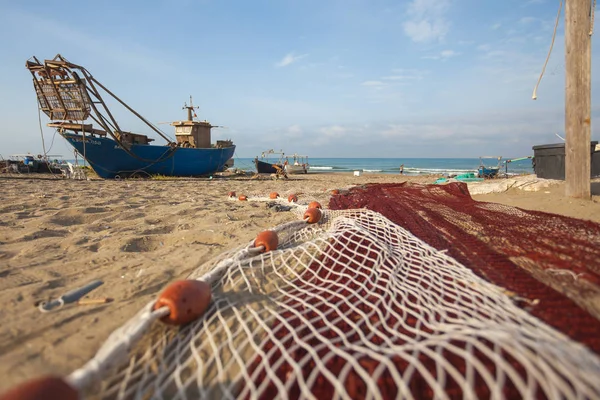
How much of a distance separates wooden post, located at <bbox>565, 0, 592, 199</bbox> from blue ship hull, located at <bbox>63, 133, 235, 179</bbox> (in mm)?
12957

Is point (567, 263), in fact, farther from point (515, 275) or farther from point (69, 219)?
point (69, 219)

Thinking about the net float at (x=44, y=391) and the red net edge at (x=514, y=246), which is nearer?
the net float at (x=44, y=391)

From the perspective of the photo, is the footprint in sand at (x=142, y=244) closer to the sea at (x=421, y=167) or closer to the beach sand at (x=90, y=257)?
the beach sand at (x=90, y=257)

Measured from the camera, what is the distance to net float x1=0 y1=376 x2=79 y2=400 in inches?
27.6

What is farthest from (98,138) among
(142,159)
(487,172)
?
(487,172)

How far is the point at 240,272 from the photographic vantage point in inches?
74.9

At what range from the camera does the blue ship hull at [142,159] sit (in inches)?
448

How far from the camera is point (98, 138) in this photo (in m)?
11.3

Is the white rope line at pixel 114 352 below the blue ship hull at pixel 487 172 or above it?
below

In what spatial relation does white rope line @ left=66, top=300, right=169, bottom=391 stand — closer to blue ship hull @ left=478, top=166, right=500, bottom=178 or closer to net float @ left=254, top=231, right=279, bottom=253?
net float @ left=254, top=231, right=279, bottom=253

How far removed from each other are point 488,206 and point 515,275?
266 cm

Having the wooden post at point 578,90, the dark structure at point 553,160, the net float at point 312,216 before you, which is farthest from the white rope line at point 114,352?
the dark structure at point 553,160

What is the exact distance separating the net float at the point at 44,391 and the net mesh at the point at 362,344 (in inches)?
10.0

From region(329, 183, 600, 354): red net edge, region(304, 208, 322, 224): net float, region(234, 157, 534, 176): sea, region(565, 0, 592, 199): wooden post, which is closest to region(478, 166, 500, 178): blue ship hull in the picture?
region(234, 157, 534, 176): sea
